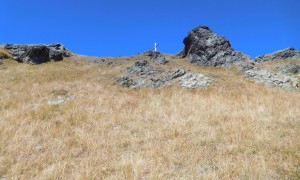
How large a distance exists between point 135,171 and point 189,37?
1514 inches

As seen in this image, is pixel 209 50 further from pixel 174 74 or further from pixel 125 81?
pixel 125 81

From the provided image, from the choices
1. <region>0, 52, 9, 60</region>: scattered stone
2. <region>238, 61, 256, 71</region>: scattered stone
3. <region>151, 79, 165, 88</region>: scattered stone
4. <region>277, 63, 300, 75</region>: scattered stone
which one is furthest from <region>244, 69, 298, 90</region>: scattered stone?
<region>0, 52, 9, 60</region>: scattered stone

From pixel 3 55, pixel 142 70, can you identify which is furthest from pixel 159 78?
pixel 3 55

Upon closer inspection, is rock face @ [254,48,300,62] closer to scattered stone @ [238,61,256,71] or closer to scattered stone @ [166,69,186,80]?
scattered stone @ [238,61,256,71]

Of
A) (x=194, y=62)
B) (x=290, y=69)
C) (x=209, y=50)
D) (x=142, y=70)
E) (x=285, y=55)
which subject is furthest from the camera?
(x=285, y=55)

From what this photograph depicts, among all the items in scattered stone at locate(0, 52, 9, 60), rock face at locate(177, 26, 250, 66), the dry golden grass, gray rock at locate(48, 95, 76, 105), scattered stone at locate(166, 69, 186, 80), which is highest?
rock face at locate(177, 26, 250, 66)

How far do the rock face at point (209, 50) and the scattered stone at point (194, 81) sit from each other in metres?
12.8

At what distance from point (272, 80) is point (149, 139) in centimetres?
1915

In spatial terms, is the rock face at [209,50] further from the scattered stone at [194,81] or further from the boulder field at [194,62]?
the scattered stone at [194,81]

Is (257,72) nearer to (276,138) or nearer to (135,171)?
(276,138)

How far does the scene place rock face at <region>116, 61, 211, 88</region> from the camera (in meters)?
21.4

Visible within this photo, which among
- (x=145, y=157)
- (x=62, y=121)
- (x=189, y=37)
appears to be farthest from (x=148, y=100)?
(x=189, y=37)

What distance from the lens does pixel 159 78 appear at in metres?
23.5

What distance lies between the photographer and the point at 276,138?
8.00 m
